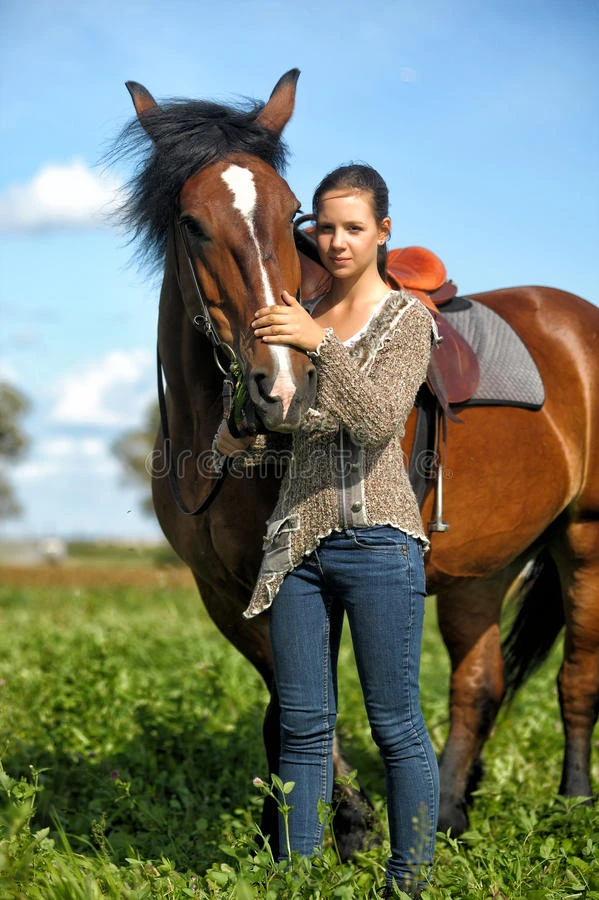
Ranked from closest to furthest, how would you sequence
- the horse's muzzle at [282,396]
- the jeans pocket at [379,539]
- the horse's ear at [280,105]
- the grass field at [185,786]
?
the horse's muzzle at [282,396] → the jeans pocket at [379,539] → the grass field at [185,786] → the horse's ear at [280,105]

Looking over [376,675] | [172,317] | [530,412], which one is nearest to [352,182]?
[172,317]

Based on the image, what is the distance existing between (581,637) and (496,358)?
4.65ft

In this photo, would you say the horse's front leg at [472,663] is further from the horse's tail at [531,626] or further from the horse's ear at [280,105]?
the horse's ear at [280,105]

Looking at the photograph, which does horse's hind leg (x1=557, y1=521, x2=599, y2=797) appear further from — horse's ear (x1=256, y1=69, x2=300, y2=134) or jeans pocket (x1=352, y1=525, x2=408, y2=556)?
horse's ear (x1=256, y1=69, x2=300, y2=134)

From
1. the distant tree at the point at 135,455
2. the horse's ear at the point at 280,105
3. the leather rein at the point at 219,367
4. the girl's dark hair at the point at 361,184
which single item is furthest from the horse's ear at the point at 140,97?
the distant tree at the point at 135,455

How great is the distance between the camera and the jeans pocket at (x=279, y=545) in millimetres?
2277

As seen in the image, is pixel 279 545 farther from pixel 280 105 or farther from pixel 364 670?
pixel 280 105

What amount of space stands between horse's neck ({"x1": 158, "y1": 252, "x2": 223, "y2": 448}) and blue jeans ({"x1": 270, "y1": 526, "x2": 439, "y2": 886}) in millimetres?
754

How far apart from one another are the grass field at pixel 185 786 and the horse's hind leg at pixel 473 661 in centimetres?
23

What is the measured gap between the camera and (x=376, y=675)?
7.36 ft

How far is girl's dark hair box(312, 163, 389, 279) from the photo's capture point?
2.29m

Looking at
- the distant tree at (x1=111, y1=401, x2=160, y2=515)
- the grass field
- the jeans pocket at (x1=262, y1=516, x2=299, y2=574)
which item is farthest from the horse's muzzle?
A: the distant tree at (x1=111, y1=401, x2=160, y2=515)

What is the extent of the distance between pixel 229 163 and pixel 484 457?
1561 mm

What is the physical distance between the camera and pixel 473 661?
4.15m
